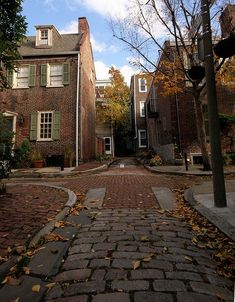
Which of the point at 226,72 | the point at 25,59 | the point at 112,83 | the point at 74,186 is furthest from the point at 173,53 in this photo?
the point at 112,83

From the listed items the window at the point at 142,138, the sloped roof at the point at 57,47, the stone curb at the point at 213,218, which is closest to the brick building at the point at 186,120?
the sloped roof at the point at 57,47

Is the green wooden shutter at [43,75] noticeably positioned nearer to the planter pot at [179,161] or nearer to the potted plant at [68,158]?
the potted plant at [68,158]

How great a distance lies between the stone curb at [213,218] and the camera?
14.1 feet

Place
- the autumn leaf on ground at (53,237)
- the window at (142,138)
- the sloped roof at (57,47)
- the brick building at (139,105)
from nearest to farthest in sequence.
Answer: the autumn leaf on ground at (53,237) → the sloped roof at (57,47) → the window at (142,138) → the brick building at (139,105)

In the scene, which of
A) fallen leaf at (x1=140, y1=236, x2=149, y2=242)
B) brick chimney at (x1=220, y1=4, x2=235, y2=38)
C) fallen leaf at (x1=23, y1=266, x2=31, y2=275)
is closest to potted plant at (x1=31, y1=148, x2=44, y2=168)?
brick chimney at (x1=220, y1=4, x2=235, y2=38)

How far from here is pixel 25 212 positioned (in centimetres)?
565

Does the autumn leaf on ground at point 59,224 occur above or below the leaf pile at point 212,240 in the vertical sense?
above

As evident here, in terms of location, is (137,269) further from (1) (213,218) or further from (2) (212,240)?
(1) (213,218)

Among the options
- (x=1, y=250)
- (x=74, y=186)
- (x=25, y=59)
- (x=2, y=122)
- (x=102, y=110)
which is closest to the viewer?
(x=1, y=250)

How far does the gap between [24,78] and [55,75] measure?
7.08ft

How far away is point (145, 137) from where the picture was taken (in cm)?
3594

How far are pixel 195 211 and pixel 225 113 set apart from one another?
13.1 metres

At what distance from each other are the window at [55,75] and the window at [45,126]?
2013 mm

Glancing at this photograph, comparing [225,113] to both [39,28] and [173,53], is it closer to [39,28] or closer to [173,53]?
[173,53]
